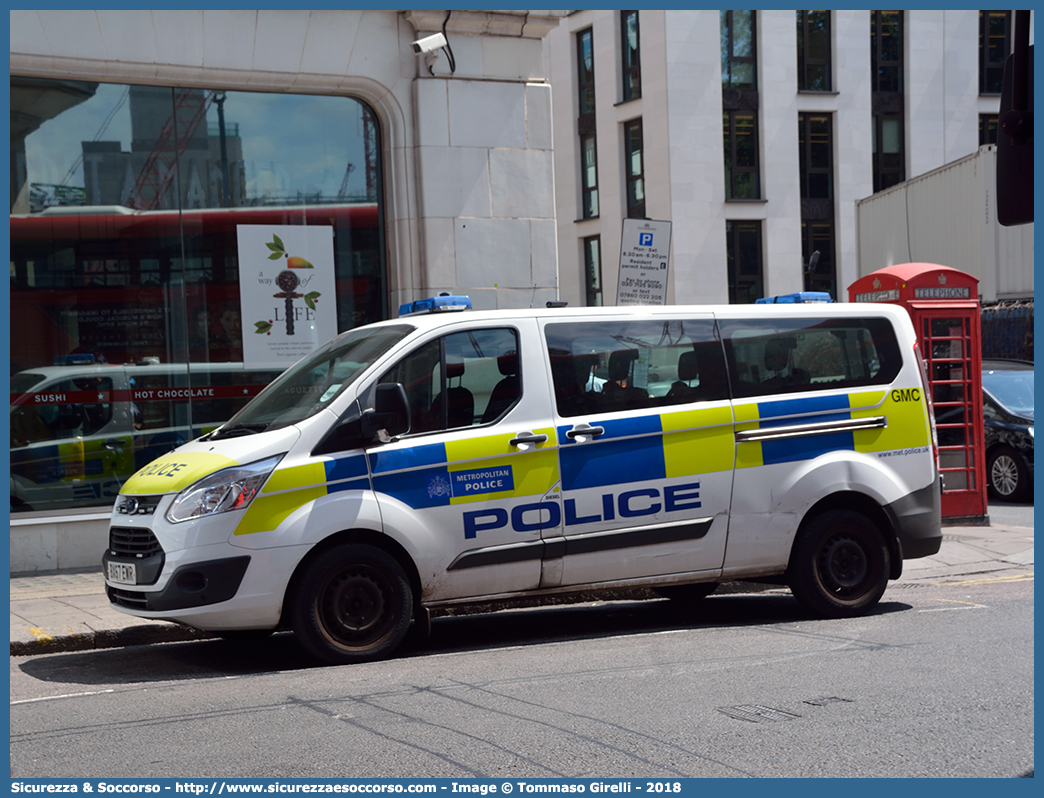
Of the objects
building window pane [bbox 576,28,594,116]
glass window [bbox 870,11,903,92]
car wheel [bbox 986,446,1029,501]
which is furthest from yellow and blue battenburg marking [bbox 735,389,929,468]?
building window pane [bbox 576,28,594,116]

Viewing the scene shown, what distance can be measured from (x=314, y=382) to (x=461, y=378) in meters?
0.92

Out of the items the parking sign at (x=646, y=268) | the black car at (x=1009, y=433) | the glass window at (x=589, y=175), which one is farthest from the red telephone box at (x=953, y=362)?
the glass window at (x=589, y=175)

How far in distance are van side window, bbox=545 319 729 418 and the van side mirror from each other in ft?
3.43

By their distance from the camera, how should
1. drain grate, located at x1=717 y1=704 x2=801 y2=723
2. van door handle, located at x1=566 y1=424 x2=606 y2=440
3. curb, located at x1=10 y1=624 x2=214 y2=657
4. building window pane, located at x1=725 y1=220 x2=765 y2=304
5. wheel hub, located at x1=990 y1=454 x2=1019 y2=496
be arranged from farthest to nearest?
building window pane, located at x1=725 y1=220 x2=765 y2=304 < wheel hub, located at x1=990 y1=454 x2=1019 y2=496 < curb, located at x1=10 y1=624 x2=214 y2=657 < van door handle, located at x1=566 y1=424 x2=606 y2=440 < drain grate, located at x1=717 y1=704 x2=801 y2=723

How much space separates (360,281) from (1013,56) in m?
8.56

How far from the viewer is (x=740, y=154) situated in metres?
35.5

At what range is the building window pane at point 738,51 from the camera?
3528 centimetres

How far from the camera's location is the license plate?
256 inches

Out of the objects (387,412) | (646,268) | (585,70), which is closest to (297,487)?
(387,412)

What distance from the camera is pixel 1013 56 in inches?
157

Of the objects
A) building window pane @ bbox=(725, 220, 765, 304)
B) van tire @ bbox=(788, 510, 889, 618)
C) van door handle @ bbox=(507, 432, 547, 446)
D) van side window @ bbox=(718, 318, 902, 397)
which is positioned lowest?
van tire @ bbox=(788, 510, 889, 618)

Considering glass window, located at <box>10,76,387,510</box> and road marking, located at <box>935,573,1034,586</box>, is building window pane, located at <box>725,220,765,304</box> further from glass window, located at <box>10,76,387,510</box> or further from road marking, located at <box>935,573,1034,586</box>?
road marking, located at <box>935,573,1034,586</box>

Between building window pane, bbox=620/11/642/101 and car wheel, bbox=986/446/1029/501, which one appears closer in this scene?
car wheel, bbox=986/446/1029/501

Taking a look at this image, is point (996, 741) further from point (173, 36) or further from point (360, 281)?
point (173, 36)
